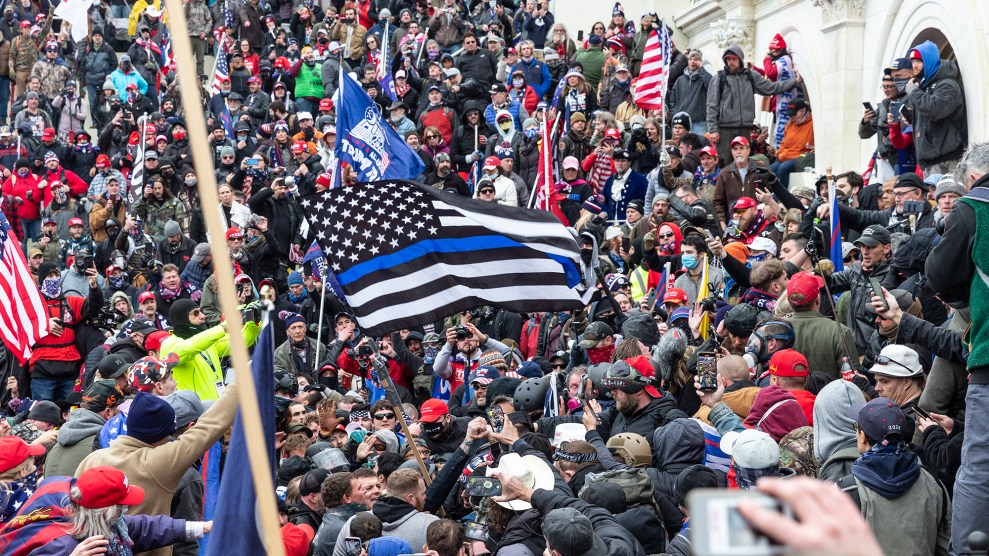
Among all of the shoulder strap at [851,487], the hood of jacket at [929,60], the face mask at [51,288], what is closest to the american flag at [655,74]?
the hood of jacket at [929,60]

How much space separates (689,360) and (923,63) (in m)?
5.33

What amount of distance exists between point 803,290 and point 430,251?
2311mm

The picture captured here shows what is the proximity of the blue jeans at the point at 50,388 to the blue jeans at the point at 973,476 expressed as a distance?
10746mm

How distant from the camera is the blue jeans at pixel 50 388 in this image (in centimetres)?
1390

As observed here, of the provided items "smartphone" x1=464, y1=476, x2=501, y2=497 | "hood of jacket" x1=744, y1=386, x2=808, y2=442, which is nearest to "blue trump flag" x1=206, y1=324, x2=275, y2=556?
"smartphone" x1=464, y1=476, x2=501, y2=497

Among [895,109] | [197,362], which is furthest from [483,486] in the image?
[895,109]

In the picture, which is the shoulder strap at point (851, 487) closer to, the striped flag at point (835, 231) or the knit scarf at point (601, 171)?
the striped flag at point (835, 231)

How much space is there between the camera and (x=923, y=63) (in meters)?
12.2

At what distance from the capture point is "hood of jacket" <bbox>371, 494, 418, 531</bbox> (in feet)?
21.2

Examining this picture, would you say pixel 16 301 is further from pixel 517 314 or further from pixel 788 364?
pixel 788 364

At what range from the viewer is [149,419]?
5.96 m

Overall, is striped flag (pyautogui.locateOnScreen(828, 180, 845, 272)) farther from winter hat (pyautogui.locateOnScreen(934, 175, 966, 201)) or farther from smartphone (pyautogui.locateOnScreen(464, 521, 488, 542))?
smartphone (pyautogui.locateOnScreen(464, 521, 488, 542))

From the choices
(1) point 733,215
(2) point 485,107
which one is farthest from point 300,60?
(1) point 733,215

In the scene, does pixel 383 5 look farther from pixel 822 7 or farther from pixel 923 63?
pixel 923 63
